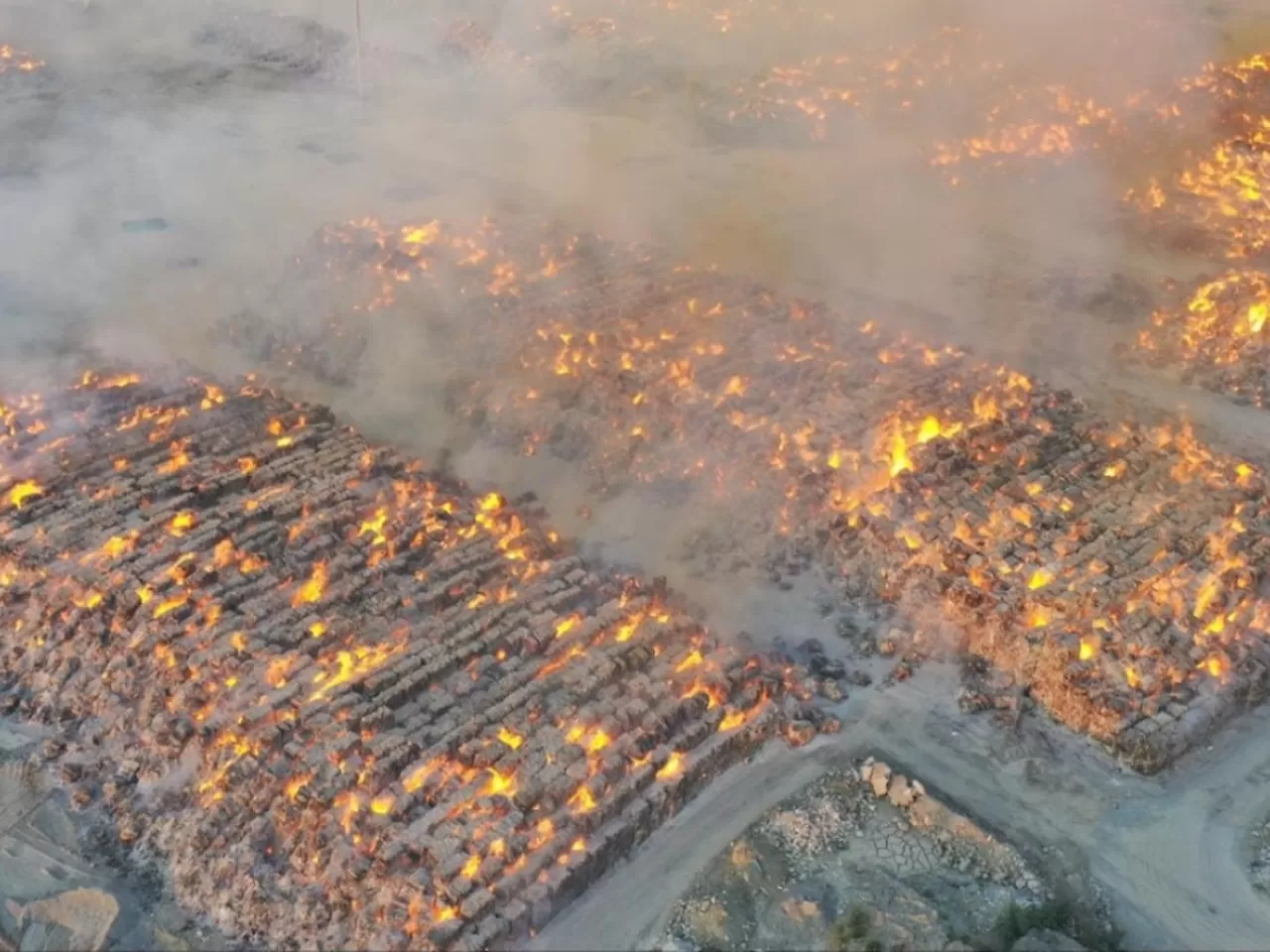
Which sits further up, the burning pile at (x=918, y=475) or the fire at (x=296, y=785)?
the burning pile at (x=918, y=475)

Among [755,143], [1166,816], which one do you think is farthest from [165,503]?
[755,143]

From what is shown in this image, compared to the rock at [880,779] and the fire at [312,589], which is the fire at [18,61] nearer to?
the fire at [312,589]

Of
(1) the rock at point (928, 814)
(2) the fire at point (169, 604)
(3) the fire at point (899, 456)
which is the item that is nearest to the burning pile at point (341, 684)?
(2) the fire at point (169, 604)

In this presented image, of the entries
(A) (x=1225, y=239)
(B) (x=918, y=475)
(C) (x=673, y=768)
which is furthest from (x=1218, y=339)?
(C) (x=673, y=768)

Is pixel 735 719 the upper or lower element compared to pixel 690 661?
lower

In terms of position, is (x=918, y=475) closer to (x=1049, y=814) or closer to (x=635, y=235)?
(x=1049, y=814)

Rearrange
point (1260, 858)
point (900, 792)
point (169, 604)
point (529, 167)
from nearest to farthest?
point (1260, 858)
point (900, 792)
point (169, 604)
point (529, 167)
